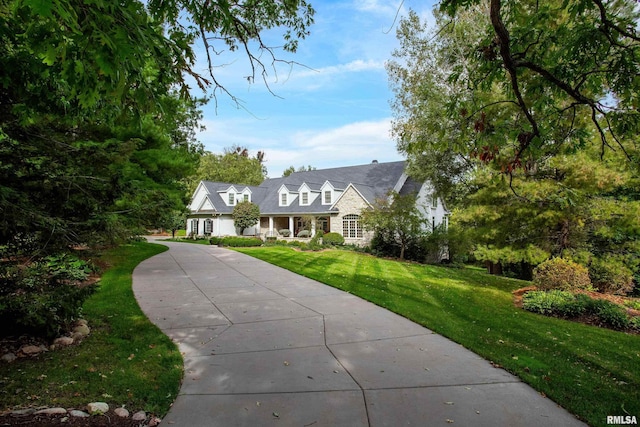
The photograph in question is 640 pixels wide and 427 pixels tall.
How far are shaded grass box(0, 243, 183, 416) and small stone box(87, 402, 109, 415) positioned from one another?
0.37ft

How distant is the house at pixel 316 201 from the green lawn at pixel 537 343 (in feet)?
48.3

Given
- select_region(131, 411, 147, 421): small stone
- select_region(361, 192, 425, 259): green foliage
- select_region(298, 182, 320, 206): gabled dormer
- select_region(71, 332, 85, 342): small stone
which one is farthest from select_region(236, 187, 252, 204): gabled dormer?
select_region(131, 411, 147, 421): small stone

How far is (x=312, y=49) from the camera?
570 cm

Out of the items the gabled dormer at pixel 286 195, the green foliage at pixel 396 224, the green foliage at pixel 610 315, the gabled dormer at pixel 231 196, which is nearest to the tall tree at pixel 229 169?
the gabled dormer at pixel 231 196

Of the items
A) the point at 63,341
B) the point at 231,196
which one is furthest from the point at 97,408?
the point at 231,196

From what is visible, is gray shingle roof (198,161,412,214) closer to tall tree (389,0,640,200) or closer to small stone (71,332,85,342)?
tall tree (389,0,640,200)

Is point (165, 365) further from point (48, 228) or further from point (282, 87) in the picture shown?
point (282, 87)

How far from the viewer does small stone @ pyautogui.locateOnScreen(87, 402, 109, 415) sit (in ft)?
10.5

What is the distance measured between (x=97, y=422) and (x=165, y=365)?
4.05ft

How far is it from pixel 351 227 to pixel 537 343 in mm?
20925

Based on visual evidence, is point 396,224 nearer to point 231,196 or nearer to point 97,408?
point 97,408

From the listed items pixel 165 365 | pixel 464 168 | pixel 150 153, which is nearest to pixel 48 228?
pixel 165 365

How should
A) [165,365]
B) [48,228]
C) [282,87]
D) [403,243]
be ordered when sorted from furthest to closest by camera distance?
[403,243], [282,87], [165,365], [48,228]

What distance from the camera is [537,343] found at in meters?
5.46
